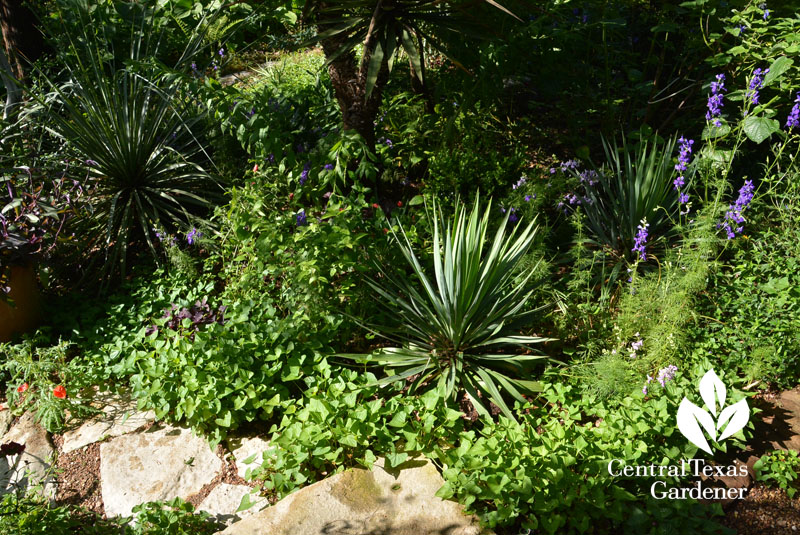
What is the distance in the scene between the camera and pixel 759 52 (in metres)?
3.95

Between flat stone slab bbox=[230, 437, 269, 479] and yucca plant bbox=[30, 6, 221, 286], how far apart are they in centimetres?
155

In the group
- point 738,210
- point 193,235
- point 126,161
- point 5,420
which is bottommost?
point 5,420

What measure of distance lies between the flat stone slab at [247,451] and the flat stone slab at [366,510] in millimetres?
465

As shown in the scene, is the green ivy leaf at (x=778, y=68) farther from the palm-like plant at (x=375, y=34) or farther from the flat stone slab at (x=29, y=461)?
the flat stone slab at (x=29, y=461)

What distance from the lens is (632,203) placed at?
3.67m

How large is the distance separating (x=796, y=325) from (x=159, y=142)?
12.9 ft

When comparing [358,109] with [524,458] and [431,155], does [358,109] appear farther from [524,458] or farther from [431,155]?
[524,458]

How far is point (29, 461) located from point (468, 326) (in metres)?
2.15

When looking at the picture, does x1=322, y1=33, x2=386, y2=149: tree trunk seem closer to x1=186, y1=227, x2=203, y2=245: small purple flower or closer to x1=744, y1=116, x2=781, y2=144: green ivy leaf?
x1=186, y1=227, x2=203, y2=245: small purple flower

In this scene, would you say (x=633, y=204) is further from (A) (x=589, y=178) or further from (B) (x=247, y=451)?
(B) (x=247, y=451)

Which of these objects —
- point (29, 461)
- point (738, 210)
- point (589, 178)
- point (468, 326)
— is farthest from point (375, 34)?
point (29, 461)

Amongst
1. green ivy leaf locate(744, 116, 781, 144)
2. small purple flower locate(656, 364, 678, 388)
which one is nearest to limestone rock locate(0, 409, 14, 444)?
small purple flower locate(656, 364, 678, 388)

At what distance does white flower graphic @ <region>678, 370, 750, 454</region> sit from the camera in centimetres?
254

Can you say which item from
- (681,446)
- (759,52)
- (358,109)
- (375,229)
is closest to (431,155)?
(358,109)
